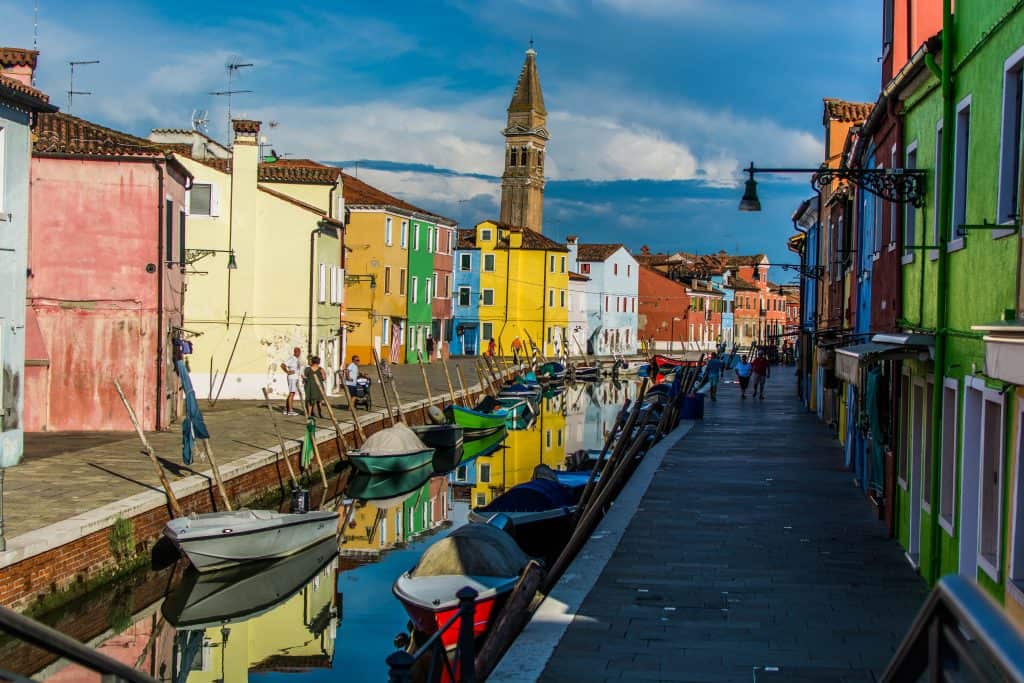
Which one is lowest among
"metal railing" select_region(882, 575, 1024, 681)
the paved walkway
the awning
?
the paved walkway

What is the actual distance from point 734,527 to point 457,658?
7.13 m

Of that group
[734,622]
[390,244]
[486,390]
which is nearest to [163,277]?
[734,622]

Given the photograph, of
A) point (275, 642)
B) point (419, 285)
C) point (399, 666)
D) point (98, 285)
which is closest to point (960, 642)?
point (399, 666)

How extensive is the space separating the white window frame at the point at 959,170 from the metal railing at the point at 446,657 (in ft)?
18.9

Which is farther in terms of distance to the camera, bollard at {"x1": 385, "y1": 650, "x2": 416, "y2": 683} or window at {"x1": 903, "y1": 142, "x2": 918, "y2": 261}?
window at {"x1": 903, "y1": 142, "x2": 918, "y2": 261}

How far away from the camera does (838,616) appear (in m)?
10.3

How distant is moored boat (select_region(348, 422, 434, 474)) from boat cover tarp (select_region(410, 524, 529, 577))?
14.0 metres

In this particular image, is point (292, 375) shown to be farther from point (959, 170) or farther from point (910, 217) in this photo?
point (959, 170)

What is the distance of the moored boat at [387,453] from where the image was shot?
27.3m

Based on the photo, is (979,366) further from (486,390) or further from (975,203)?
(486,390)

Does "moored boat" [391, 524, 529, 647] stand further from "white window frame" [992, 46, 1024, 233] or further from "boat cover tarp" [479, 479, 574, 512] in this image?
"white window frame" [992, 46, 1024, 233]

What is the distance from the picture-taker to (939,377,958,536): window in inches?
416

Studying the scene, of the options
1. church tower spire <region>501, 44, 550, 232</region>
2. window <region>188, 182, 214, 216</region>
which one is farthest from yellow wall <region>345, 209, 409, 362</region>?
church tower spire <region>501, 44, 550, 232</region>

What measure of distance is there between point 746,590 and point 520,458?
79.1 feet
